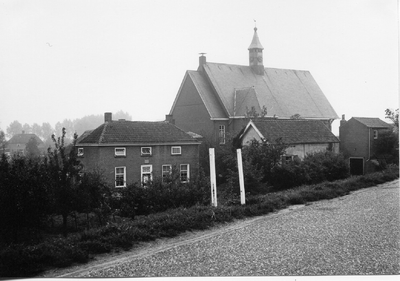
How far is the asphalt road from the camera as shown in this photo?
9203 millimetres

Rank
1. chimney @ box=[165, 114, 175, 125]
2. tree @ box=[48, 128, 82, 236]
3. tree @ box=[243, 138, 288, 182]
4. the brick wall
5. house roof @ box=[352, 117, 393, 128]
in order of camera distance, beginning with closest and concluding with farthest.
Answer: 1. tree @ box=[48, 128, 82, 236]
2. tree @ box=[243, 138, 288, 182]
3. the brick wall
4. house roof @ box=[352, 117, 393, 128]
5. chimney @ box=[165, 114, 175, 125]

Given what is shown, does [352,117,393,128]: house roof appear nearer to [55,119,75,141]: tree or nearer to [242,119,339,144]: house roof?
[242,119,339,144]: house roof

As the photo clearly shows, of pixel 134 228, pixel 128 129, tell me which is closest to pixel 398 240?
pixel 134 228

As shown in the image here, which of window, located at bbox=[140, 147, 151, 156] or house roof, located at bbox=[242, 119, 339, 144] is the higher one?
house roof, located at bbox=[242, 119, 339, 144]

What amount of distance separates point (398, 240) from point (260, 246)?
3.78 m

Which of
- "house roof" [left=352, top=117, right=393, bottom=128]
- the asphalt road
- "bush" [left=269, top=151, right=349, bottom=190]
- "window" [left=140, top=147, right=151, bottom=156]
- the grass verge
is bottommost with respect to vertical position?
the asphalt road

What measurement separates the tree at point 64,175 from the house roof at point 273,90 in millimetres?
29588

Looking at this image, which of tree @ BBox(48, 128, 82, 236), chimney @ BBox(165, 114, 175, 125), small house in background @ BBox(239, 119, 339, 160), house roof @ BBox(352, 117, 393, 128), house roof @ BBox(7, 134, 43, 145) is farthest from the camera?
chimney @ BBox(165, 114, 175, 125)

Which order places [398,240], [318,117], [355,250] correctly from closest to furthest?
[355,250], [398,240], [318,117]

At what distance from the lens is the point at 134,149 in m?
32.8

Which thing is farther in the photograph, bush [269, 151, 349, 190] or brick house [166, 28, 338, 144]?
brick house [166, 28, 338, 144]

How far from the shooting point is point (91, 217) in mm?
18359

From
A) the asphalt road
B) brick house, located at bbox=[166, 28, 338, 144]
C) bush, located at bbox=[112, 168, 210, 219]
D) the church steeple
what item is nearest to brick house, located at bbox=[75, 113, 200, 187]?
brick house, located at bbox=[166, 28, 338, 144]

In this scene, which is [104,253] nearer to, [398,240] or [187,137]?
[398,240]
